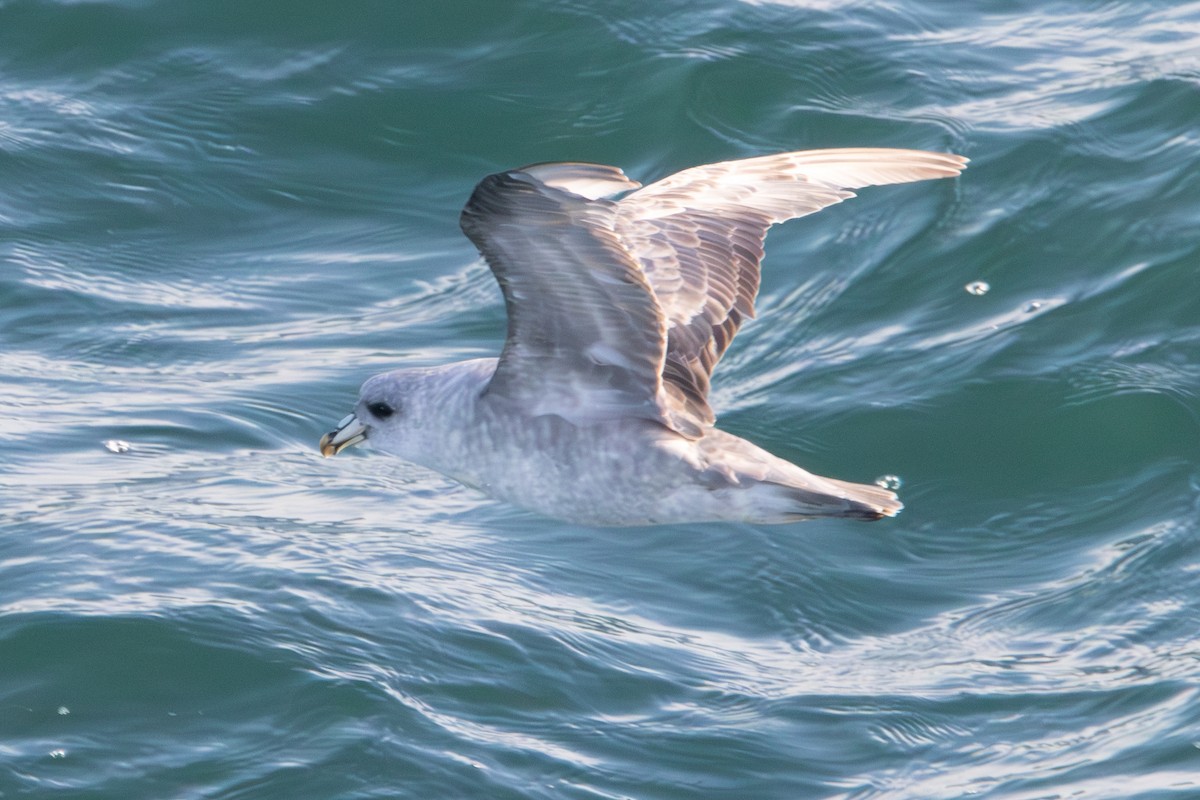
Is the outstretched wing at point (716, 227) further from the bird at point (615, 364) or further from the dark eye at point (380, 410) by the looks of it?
the dark eye at point (380, 410)

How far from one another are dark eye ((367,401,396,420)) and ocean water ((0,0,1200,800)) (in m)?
1.27

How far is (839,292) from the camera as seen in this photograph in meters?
9.49

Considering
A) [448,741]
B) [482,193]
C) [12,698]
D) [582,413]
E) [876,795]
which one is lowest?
[12,698]

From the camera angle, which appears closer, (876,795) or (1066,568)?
(876,795)

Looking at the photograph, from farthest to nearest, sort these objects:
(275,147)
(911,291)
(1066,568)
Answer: (275,147), (911,291), (1066,568)

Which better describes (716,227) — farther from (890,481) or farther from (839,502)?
(890,481)

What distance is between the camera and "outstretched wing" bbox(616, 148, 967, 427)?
21.1ft

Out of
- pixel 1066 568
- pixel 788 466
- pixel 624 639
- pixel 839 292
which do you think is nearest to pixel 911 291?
pixel 839 292

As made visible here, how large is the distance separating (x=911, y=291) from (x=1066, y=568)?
79.4 inches

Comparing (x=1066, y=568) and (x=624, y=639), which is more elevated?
(x=1066, y=568)

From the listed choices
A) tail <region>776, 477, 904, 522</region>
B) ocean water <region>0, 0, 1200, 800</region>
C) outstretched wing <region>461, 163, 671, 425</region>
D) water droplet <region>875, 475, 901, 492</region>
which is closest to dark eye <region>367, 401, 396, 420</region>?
outstretched wing <region>461, 163, 671, 425</region>

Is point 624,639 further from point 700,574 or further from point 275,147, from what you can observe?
point 275,147

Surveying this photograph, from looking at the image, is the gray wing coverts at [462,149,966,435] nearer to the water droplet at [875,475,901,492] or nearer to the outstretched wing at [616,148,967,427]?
the outstretched wing at [616,148,967,427]

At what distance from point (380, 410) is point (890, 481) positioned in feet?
9.93
